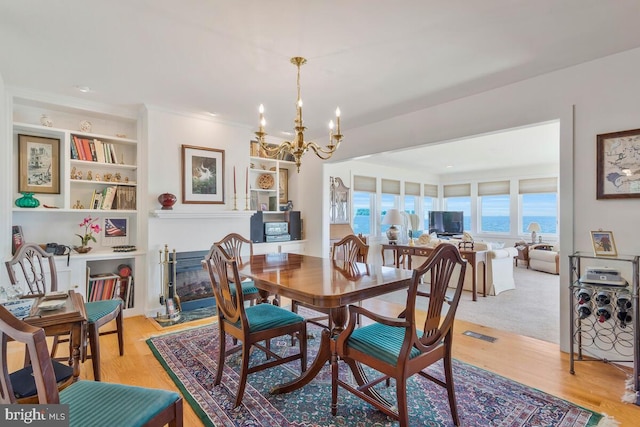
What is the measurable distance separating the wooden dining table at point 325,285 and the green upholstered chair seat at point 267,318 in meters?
0.17

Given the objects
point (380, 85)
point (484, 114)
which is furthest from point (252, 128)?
point (484, 114)

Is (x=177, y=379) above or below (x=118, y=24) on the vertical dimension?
below

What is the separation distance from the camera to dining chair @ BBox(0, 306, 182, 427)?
101 centimetres

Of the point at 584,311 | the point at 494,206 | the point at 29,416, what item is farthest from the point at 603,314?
the point at 494,206

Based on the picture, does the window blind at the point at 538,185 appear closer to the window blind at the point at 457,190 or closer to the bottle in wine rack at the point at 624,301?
the window blind at the point at 457,190

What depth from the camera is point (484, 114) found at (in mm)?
3270

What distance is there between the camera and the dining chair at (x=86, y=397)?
1010 millimetres

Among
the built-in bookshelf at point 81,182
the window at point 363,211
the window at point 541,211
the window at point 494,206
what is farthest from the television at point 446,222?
the built-in bookshelf at point 81,182

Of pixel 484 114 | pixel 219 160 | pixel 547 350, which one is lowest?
pixel 547 350

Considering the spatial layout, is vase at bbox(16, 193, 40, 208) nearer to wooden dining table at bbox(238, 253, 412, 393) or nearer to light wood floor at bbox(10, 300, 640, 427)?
light wood floor at bbox(10, 300, 640, 427)

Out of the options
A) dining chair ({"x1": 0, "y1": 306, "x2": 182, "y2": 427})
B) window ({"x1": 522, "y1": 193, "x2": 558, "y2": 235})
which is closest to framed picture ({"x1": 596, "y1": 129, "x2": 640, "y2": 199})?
dining chair ({"x1": 0, "y1": 306, "x2": 182, "y2": 427})

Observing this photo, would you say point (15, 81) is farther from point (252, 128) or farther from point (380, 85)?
point (380, 85)

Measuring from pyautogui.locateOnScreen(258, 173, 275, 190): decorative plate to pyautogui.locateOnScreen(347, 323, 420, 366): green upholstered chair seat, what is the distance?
11.4 ft

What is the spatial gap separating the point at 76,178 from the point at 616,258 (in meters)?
5.20
